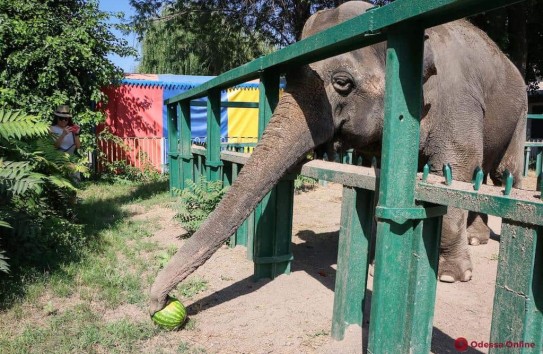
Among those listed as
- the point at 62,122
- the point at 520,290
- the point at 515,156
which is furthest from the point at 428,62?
the point at 62,122

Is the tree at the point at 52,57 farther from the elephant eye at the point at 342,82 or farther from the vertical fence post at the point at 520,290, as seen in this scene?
the vertical fence post at the point at 520,290

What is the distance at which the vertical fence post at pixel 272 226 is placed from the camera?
4.05 meters

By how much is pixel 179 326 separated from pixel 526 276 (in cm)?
240

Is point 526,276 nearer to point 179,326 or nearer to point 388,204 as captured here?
point 388,204

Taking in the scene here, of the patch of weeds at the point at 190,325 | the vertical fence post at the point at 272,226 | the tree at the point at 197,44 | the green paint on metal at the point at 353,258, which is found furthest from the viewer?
the tree at the point at 197,44

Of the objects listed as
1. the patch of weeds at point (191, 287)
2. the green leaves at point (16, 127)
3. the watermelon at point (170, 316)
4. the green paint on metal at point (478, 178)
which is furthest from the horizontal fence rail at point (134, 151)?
the green paint on metal at point (478, 178)

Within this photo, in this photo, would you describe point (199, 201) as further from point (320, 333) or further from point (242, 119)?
point (242, 119)

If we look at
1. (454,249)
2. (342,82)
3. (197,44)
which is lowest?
(454,249)

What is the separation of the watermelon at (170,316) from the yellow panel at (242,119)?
10883mm

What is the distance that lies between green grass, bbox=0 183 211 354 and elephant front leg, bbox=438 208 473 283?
2133mm

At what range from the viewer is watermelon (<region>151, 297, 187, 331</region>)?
10.7 ft

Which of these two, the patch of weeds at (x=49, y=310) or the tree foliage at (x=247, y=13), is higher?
the tree foliage at (x=247, y=13)

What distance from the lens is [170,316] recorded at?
3.26 meters

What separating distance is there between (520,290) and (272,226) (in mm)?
2647
